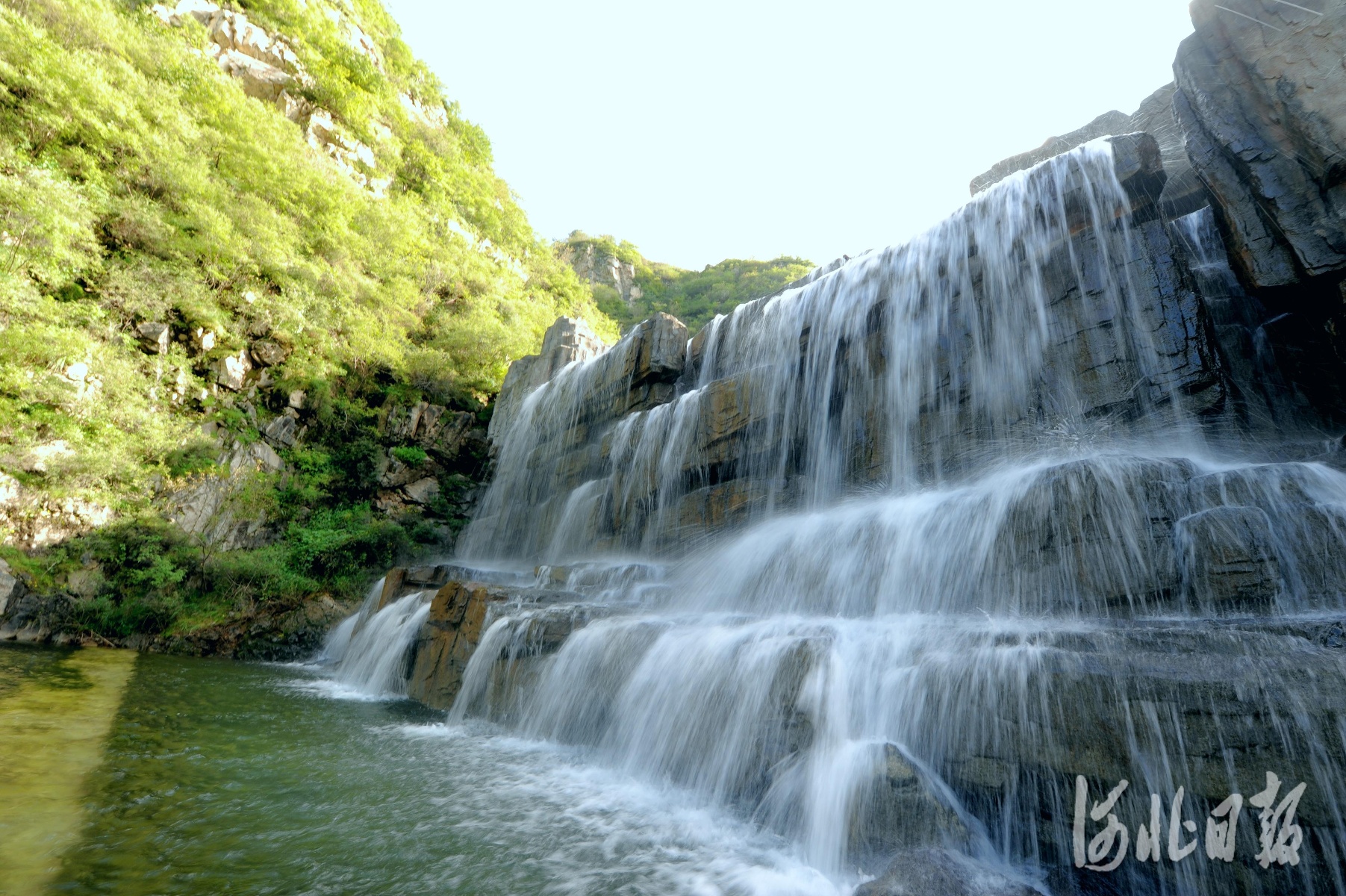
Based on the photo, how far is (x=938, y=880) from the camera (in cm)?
265

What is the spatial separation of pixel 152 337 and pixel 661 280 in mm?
34434

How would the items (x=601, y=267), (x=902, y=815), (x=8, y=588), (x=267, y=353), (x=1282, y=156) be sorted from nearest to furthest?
(x=902, y=815), (x=1282, y=156), (x=8, y=588), (x=267, y=353), (x=601, y=267)

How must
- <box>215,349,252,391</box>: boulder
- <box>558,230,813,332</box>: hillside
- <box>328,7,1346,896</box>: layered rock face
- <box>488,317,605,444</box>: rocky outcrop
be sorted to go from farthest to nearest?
1. <box>558,230,813,332</box>: hillside
2. <box>488,317,605,444</box>: rocky outcrop
3. <box>215,349,252,391</box>: boulder
4. <box>328,7,1346,896</box>: layered rock face

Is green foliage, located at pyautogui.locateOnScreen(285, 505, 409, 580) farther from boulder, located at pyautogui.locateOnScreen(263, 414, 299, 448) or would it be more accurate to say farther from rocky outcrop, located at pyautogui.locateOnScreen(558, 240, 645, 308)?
rocky outcrop, located at pyautogui.locateOnScreen(558, 240, 645, 308)

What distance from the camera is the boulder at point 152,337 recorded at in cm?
1315

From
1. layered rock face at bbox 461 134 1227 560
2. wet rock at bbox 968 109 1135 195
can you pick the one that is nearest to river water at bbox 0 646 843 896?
layered rock face at bbox 461 134 1227 560

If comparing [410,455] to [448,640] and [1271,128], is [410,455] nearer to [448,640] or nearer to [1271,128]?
[448,640]

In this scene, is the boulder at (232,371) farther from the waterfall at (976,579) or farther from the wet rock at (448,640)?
the wet rock at (448,640)

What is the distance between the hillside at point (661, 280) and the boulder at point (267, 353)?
23.3 m

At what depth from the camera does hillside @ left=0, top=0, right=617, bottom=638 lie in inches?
424

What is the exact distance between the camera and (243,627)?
430 inches

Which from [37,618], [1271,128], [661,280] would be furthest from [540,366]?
[661,280]

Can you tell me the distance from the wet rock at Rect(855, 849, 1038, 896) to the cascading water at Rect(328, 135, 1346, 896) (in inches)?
6.4

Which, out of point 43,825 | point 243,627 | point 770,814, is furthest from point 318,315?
point 770,814
